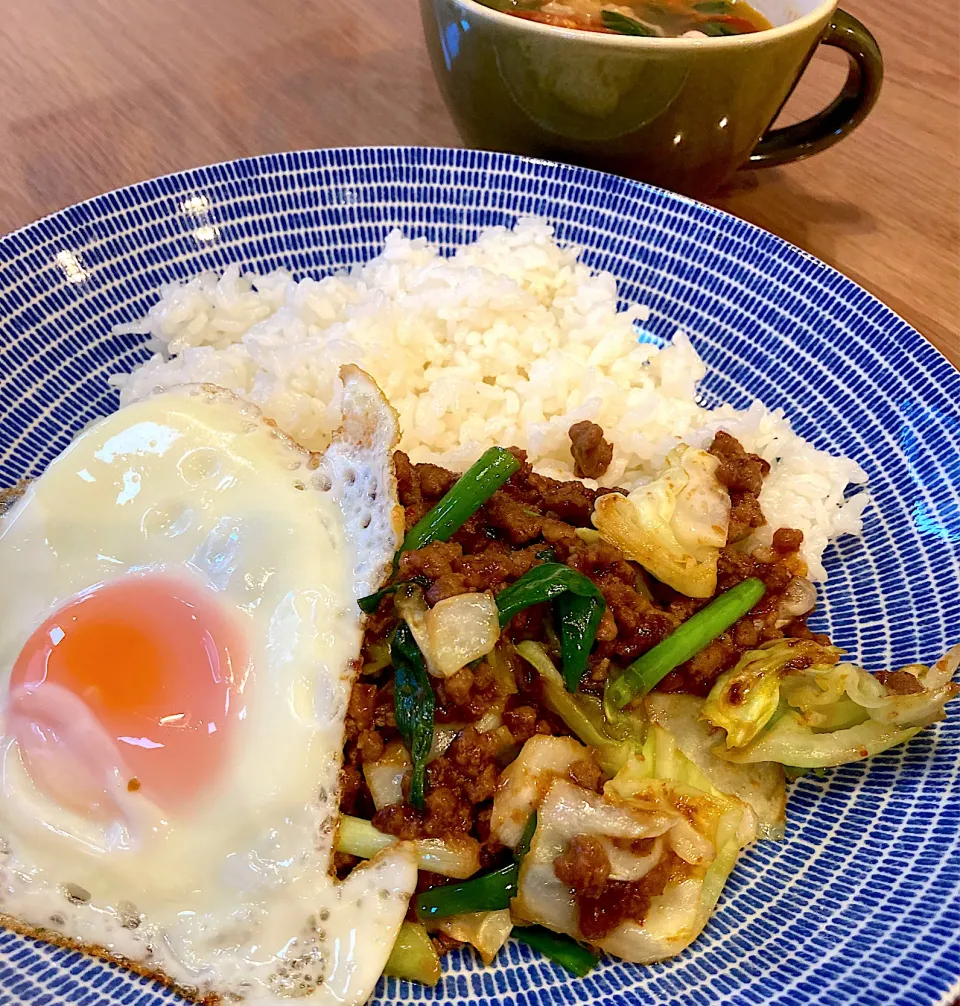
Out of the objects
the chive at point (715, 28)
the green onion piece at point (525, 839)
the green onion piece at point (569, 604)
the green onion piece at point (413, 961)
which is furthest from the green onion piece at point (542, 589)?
the chive at point (715, 28)

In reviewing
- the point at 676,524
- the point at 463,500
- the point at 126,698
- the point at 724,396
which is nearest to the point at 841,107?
the point at 724,396

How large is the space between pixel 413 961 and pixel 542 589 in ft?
2.46

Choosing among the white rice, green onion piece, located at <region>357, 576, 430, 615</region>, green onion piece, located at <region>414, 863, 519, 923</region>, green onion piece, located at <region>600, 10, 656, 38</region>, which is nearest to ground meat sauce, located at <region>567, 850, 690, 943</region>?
green onion piece, located at <region>414, 863, 519, 923</region>

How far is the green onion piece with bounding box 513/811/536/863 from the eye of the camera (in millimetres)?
1614

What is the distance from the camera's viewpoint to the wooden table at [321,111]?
3.16 meters

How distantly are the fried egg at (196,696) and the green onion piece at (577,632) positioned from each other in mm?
410

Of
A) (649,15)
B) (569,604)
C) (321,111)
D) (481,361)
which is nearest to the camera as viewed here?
(569,604)

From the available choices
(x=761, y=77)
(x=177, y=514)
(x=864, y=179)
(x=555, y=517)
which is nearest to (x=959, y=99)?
(x=864, y=179)

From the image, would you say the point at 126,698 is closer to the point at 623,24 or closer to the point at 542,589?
the point at 542,589

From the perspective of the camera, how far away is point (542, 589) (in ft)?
5.81

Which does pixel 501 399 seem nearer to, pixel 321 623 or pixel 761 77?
pixel 321 623

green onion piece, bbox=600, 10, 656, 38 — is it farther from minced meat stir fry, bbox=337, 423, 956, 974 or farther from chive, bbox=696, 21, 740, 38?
minced meat stir fry, bbox=337, 423, 956, 974

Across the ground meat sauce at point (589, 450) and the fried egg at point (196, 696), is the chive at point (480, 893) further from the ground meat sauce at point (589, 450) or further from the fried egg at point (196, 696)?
the ground meat sauce at point (589, 450)

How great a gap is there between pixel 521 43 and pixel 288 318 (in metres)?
1.07
